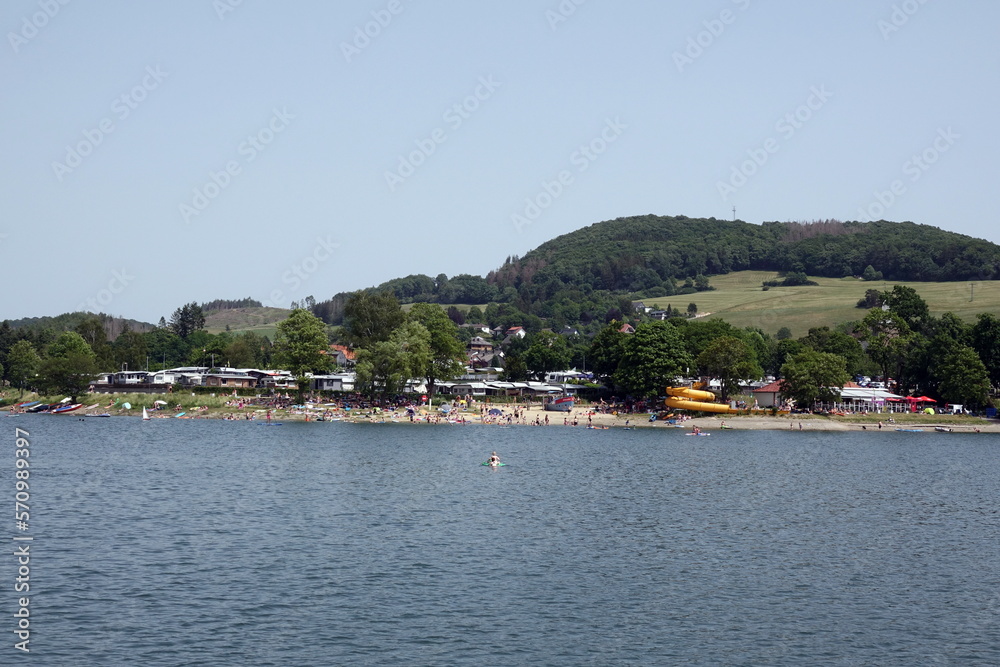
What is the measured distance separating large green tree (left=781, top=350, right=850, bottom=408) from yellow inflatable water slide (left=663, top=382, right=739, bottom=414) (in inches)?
292

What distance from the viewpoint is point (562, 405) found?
118 metres

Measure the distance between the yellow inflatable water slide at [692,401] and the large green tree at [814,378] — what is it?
24.3 feet

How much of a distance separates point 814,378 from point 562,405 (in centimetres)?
3004

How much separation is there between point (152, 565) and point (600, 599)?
15.5m

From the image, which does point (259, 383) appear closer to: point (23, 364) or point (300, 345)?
point (300, 345)

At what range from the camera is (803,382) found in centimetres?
10669

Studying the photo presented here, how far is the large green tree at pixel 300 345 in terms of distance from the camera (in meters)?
114

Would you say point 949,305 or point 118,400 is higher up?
→ point 949,305

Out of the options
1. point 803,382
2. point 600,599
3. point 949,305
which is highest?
point 949,305

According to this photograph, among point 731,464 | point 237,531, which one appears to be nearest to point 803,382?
point 731,464

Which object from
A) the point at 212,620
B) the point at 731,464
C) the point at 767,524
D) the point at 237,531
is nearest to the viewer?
the point at 212,620

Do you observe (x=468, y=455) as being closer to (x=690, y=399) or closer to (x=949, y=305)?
(x=690, y=399)

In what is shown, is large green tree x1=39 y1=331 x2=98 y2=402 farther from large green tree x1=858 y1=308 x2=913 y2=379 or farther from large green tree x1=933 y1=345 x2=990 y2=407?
large green tree x1=933 y1=345 x2=990 y2=407

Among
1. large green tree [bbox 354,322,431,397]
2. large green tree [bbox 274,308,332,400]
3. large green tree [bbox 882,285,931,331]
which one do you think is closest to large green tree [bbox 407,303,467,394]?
large green tree [bbox 354,322,431,397]
